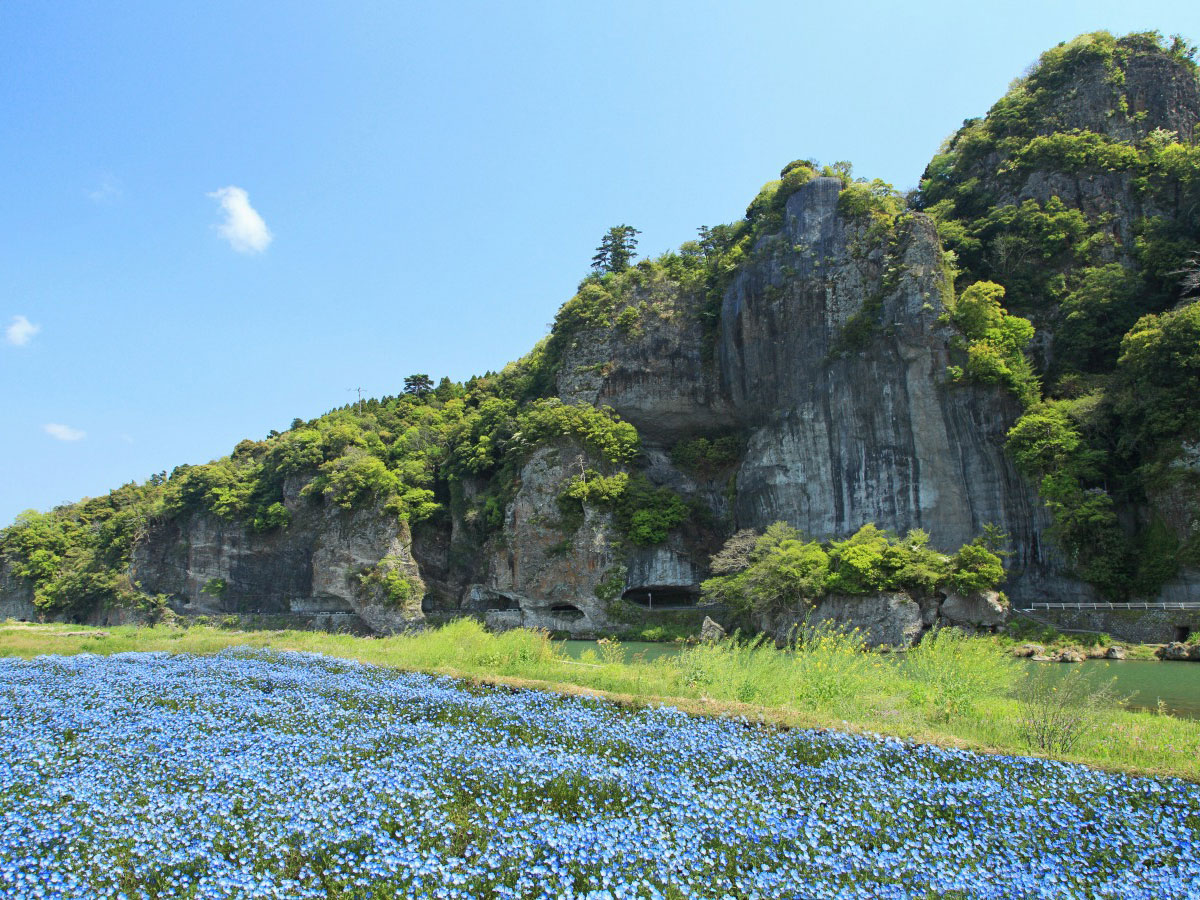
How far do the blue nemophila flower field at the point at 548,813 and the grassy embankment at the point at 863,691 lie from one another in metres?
1.37

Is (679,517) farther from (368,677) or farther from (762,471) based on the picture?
(368,677)

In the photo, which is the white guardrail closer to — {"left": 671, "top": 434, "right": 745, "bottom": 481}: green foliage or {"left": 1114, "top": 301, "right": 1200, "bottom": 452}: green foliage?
{"left": 1114, "top": 301, "right": 1200, "bottom": 452}: green foliage

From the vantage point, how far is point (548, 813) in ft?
21.8

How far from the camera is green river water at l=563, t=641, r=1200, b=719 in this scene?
18.4 m

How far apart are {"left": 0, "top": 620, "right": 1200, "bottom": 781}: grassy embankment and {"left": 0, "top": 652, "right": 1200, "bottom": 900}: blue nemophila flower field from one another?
1.37 meters

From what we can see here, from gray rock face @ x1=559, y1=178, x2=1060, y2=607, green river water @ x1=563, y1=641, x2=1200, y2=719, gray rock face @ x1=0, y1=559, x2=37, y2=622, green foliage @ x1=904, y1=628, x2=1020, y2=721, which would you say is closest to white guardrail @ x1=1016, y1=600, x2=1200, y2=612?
gray rock face @ x1=559, y1=178, x2=1060, y2=607

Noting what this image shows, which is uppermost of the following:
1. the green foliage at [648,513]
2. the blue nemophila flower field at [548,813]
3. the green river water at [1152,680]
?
the green foliage at [648,513]

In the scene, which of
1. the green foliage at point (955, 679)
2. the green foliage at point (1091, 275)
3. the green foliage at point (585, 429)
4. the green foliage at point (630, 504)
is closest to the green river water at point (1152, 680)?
the green foliage at point (955, 679)

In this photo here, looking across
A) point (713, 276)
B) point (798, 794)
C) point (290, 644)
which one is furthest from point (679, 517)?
point (798, 794)

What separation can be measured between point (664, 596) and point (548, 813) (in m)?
47.6

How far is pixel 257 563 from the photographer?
62.2m

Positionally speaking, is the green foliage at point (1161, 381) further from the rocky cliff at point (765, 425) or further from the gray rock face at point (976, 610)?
the gray rock face at point (976, 610)

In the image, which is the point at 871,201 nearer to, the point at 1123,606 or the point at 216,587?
the point at 1123,606

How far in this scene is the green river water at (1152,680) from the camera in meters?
18.4
